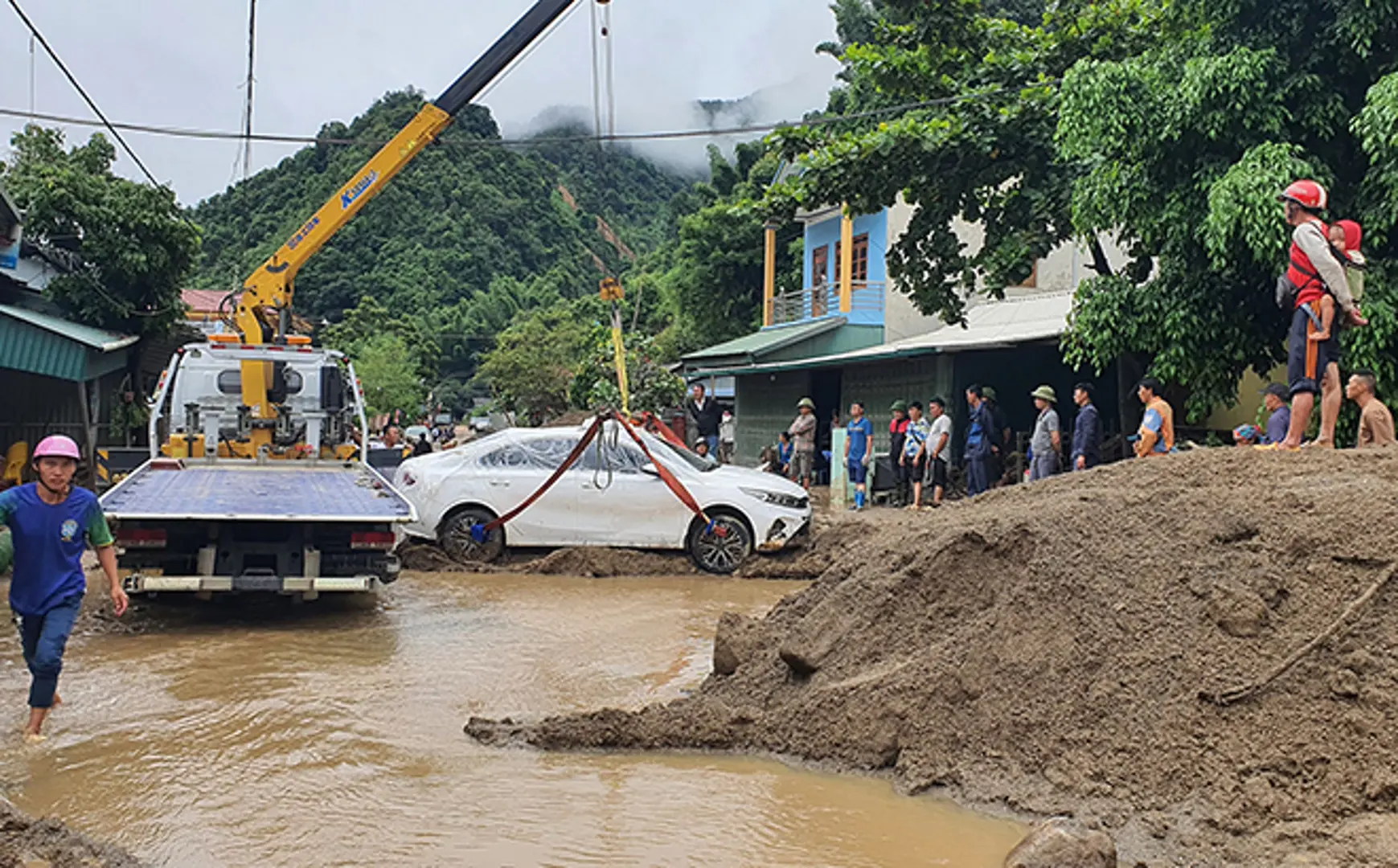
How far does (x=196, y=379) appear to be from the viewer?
1156cm

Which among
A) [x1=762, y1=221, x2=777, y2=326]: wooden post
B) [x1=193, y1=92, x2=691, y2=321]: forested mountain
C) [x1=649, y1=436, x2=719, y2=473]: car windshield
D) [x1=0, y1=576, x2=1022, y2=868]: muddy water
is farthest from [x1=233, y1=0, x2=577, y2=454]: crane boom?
[x1=193, y1=92, x2=691, y2=321]: forested mountain

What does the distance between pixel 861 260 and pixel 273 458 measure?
60.6ft

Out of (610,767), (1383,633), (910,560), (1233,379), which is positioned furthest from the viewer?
(1233,379)

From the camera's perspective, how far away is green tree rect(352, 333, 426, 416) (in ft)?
129

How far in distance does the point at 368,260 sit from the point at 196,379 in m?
53.2

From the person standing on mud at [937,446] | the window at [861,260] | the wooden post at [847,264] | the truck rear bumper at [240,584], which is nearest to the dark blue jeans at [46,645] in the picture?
the truck rear bumper at [240,584]

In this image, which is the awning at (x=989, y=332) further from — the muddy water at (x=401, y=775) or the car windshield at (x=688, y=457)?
the muddy water at (x=401, y=775)

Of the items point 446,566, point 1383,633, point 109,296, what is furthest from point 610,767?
point 109,296

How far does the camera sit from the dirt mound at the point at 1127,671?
4.20 m

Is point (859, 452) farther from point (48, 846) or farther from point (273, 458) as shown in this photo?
point (48, 846)

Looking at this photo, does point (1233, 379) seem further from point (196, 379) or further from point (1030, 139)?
point (196, 379)

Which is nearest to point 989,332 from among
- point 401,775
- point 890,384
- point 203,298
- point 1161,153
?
point 890,384

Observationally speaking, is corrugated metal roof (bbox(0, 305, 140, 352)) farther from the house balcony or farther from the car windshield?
the house balcony

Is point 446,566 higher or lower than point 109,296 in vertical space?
lower
